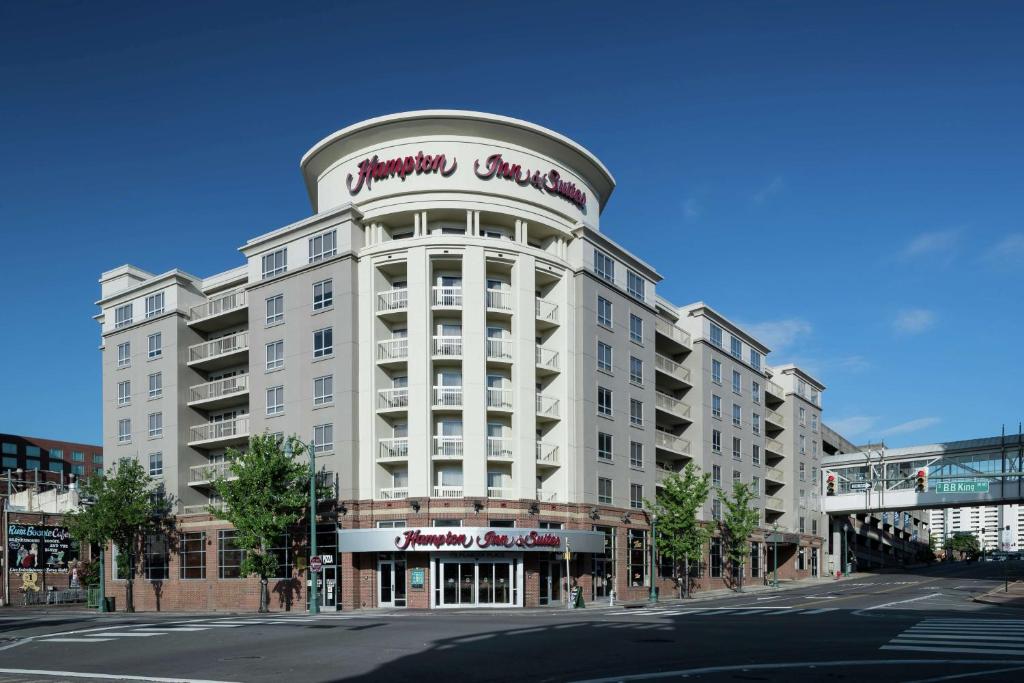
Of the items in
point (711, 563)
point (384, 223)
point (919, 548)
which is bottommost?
point (919, 548)

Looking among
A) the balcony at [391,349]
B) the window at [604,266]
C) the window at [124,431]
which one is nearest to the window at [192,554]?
the window at [124,431]

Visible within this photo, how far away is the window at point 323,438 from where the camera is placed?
5444 centimetres

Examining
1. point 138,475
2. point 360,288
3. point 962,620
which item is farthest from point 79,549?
point 962,620

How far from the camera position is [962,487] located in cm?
8894

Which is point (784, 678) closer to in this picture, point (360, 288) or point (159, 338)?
point (360, 288)

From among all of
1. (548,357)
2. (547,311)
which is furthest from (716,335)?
(548,357)

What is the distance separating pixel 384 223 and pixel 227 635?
30515 mm

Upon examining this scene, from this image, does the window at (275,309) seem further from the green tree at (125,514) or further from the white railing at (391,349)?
the green tree at (125,514)

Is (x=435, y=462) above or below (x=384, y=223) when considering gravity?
below

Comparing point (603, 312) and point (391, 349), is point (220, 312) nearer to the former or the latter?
point (391, 349)

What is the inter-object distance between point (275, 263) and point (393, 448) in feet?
48.2

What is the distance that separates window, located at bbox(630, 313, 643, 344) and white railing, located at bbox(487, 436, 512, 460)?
1421 cm

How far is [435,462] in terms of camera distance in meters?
53.4

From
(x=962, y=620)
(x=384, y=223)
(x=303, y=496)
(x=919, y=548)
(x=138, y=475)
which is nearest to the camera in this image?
(x=962, y=620)
